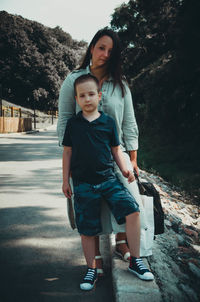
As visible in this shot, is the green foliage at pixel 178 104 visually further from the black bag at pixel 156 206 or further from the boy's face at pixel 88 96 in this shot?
the boy's face at pixel 88 96

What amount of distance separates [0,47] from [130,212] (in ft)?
141

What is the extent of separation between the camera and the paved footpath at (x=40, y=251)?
210 cm

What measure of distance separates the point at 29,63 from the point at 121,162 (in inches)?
1637

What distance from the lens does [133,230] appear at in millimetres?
2021

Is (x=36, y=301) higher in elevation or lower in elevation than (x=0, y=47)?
lower

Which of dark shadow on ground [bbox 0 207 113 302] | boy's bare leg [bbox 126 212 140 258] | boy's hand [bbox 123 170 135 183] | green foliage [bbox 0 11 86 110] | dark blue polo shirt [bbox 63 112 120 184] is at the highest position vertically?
green foliage [bbox 0 11 86 110]

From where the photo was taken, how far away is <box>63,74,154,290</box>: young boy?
6.57 ft

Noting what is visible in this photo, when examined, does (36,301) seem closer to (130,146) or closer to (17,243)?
(17,243)

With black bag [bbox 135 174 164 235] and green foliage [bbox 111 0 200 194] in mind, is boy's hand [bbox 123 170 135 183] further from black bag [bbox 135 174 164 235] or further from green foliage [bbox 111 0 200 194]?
green foliage [bbox 111 0 200 194]

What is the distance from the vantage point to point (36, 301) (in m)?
1.99

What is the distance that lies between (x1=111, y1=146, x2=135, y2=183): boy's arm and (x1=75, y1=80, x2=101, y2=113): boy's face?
0.36 meters

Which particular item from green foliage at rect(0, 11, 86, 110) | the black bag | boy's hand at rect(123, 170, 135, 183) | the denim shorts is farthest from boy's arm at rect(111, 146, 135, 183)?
green foliage at rect(0, 11, 86, 110)

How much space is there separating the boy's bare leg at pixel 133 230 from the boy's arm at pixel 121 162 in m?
0.27

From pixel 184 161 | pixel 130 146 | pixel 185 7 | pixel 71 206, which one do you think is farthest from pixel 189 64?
pixel 71 206
